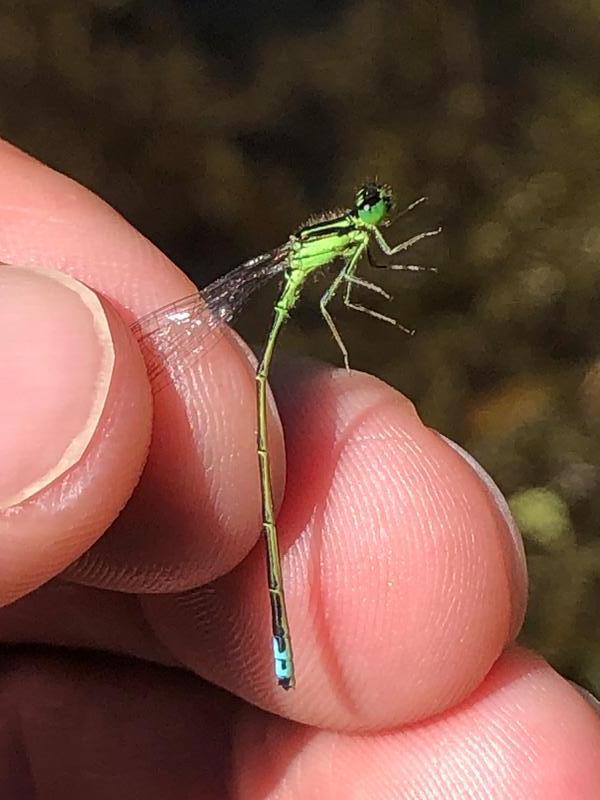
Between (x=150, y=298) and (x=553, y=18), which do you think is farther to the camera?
(x=553, y=18)

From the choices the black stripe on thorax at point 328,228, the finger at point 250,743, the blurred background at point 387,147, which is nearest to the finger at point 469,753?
the finger at point 250,743

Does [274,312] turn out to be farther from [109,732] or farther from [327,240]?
[109,732]

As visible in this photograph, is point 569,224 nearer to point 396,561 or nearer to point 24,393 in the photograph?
point 396,561

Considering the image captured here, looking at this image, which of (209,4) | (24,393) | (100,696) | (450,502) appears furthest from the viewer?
(209,4)

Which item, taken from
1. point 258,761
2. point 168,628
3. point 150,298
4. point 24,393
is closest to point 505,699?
point 258,761

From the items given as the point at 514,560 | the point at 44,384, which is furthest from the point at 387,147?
the point at 44,384

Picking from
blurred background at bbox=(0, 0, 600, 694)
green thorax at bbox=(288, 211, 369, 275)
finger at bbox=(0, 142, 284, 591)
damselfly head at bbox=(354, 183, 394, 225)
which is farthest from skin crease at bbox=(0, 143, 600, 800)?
blurred background at bbox=(0, 0, 600, 694)

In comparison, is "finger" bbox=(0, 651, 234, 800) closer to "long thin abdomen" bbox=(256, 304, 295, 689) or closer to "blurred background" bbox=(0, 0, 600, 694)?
"long thin abdomen" bbox=(256, 304, 295, 689)
